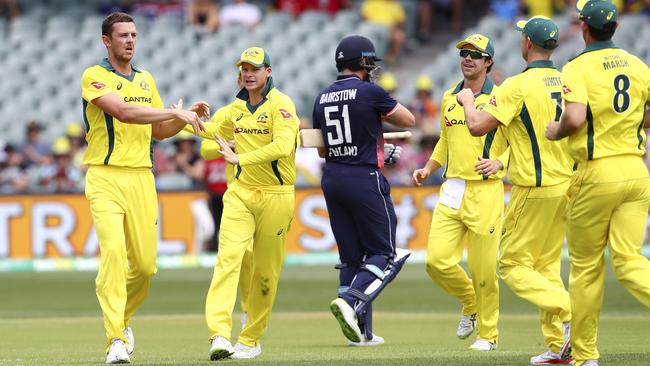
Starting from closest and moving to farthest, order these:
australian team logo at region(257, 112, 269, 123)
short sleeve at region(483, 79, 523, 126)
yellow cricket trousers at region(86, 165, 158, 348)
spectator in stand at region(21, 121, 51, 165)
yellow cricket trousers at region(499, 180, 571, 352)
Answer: short sleeve at region(483, 79, 523, 126), yellow cricket trousers at region(86, 165, 158, 348), yellow cricket trousers at region(499, 180, 571, 352), australian team logo at region(257, 112, 269, 123), spectator in stand at region(21, 121, 51, 165)

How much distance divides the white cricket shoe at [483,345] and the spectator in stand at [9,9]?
934 inches

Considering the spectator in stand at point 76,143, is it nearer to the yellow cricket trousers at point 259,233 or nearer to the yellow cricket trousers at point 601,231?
the yellow cricket trousers at point 259,233

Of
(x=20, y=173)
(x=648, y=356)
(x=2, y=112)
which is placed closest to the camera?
(x=648, y=356)

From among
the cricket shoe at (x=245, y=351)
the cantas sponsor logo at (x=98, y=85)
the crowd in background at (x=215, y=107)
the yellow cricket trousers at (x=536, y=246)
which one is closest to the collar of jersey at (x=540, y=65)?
the yellow cricket trousers at (x=536, y=246)

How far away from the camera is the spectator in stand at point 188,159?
2253cm

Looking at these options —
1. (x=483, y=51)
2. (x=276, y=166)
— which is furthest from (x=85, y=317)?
(x=483, y=51)

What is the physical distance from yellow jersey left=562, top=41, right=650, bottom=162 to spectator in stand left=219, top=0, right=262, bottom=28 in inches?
808

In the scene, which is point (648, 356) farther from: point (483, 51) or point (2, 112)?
point (2, 112)

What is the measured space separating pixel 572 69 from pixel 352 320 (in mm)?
2753

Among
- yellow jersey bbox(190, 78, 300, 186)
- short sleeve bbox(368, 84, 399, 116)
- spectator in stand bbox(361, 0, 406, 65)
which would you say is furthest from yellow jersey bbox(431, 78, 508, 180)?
spectator in stand bbox(361, 0, 406, 65)

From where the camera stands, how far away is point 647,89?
28.8ft

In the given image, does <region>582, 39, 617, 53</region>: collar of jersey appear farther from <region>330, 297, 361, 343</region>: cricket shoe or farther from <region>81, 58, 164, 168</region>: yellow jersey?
<region>81, 58, 164, 168</region>: yellow jersey

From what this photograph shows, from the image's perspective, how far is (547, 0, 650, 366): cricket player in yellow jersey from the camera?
8.65m

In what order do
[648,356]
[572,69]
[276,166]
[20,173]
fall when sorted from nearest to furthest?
[572,69] → [648,356] → [276,166] → [20,173]
